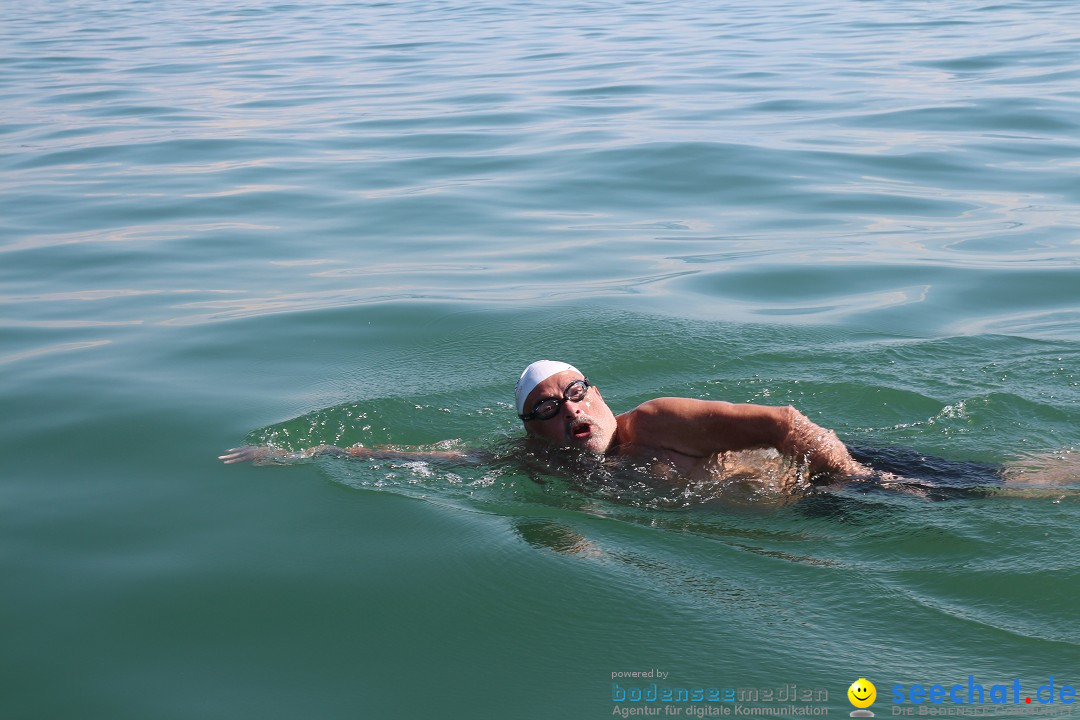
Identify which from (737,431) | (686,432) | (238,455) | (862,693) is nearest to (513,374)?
(238,455)

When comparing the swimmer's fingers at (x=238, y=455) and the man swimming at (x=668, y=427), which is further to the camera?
the swimmer's fingers at (x=238, y=455)

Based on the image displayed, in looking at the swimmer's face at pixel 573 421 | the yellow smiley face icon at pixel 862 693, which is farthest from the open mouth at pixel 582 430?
the yellow smiley face icon at pixel 862 693

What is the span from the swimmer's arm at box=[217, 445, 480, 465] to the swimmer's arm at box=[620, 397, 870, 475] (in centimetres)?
119

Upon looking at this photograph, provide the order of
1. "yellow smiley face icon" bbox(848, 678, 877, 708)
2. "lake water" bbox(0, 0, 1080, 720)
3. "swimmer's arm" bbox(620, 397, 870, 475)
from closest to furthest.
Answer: "yellow smiley face icon" bbox(848, 678, 877, 708)
"lake water" bbox(0, 0, 1080, 720)
"swimmer's arm" bbox(620, 397, 870, 475)

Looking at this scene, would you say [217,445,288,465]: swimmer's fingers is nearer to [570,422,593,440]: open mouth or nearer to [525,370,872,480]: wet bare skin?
[525,370,872,480]: wet bare skin

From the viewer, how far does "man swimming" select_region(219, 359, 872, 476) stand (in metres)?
5.95

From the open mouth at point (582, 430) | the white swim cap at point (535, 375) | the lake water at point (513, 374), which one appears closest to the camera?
the lake water at point (513, 374)

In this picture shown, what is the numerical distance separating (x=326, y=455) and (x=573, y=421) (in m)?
1.56

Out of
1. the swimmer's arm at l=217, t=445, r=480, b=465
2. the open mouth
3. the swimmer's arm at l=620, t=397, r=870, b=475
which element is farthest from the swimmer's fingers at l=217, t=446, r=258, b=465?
the swimmer's arm at l=620, t=397, r=870, b=475

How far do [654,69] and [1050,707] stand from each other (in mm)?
18351

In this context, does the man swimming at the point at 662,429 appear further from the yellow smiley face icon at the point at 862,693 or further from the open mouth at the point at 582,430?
the yellow smiley face icon at the point at 862,693

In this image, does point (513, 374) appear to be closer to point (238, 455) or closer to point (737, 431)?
point (238, 455)

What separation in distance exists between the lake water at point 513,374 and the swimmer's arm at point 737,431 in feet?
0.87

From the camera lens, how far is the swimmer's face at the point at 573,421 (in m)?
6.43
